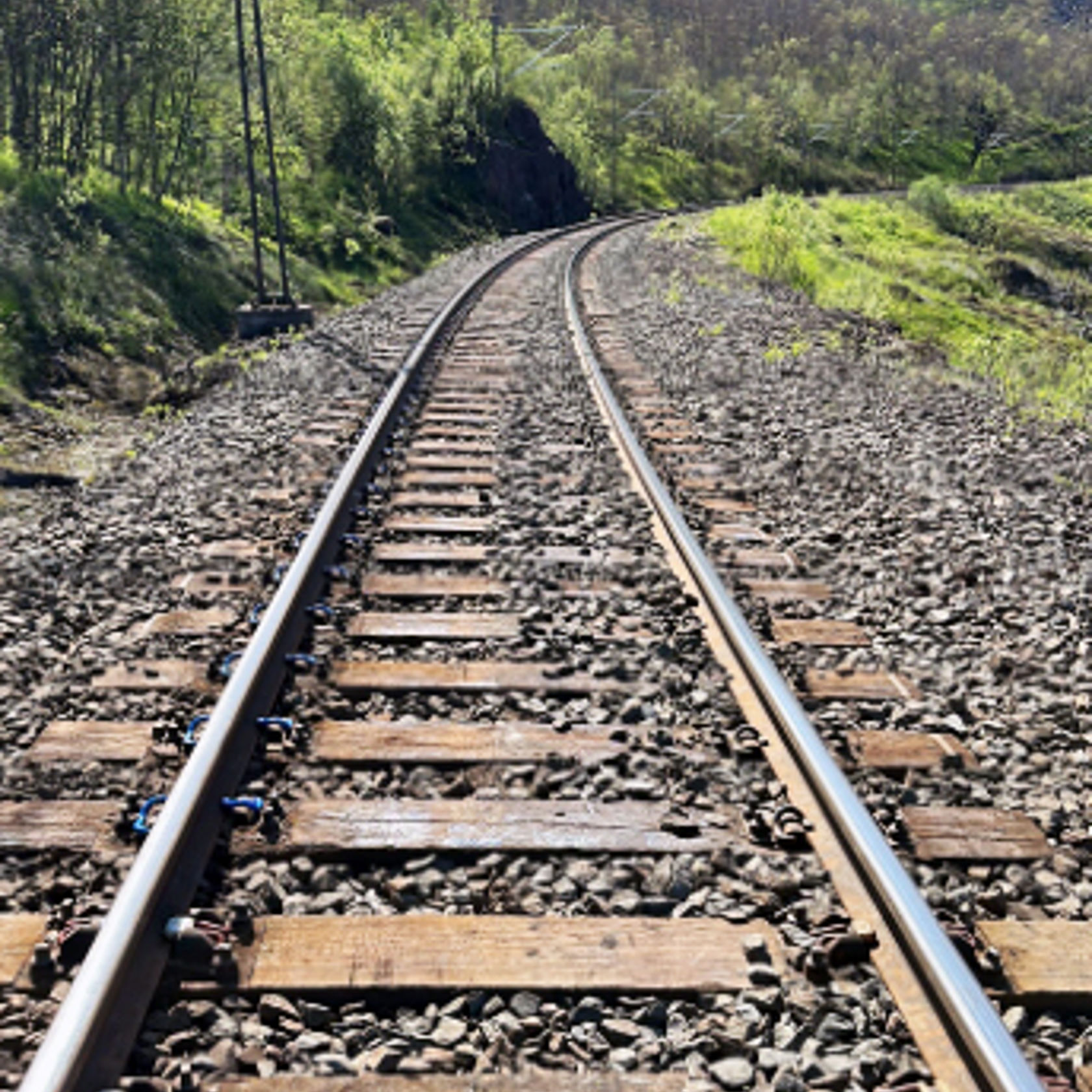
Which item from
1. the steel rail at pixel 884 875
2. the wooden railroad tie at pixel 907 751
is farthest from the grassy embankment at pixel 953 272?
the wooden railroad tie at pixel 907 751

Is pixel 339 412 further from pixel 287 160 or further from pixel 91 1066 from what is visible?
pixel 287 160

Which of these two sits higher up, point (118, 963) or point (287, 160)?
point (287, 160)

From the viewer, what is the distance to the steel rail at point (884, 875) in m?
2.51

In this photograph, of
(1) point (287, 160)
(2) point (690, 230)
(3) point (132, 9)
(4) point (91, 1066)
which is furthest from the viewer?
(2) point (690, 230)

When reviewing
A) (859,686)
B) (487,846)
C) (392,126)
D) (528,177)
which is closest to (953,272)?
(392,126)

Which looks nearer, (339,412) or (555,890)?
(555,890)

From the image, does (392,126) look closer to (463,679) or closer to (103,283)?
(103,283)

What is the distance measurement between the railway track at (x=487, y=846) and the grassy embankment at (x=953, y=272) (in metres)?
6.56

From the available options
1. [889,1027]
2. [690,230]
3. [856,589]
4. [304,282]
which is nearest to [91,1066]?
[889,1027]

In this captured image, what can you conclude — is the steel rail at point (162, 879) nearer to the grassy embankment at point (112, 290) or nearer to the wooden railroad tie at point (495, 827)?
the wooden railroad tie at point (495, 827)

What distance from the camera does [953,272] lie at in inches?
1401

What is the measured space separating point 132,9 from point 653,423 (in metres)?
13.3

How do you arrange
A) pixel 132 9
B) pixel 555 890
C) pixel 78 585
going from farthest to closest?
pixel 132 9
pixel 78 585
pixel 555 890

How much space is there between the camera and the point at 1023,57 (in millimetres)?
175000
